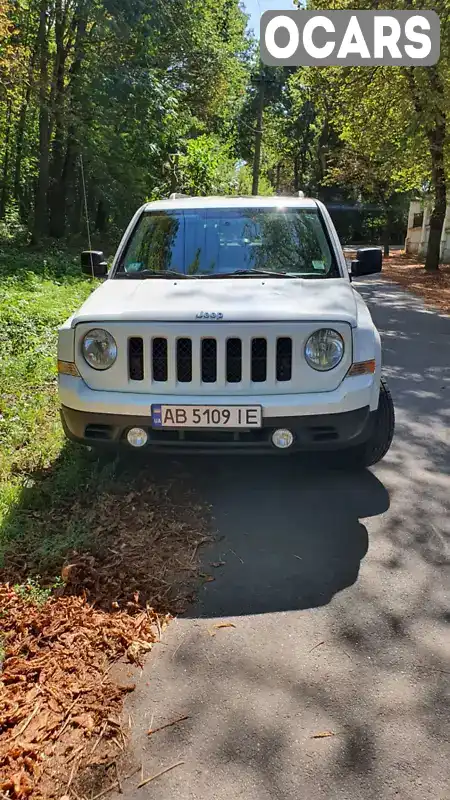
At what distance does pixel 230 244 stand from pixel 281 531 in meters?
2.24

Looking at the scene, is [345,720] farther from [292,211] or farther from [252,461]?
[292,211]

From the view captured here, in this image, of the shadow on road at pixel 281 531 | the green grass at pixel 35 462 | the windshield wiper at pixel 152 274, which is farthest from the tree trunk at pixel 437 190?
the shadow on road at pixel 281 531

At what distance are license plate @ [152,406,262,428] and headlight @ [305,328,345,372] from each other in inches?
17.4

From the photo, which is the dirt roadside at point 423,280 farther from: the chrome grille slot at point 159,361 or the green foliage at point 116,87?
the chrome grille slot at point 159,361

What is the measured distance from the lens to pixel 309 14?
53.6 feet

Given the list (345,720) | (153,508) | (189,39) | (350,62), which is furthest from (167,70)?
(345,720)

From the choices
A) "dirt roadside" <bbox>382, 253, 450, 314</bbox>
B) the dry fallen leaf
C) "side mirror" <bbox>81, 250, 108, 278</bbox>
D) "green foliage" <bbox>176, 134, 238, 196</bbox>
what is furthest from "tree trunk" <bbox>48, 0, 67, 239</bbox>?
the dry fallen leaf

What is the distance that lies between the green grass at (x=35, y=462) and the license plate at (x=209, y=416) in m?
0.76

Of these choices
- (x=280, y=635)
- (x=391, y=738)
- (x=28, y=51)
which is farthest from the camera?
(x=28, y=51)

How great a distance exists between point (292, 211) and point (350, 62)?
13481 millimetres

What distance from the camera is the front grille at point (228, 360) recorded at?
3.87 metres

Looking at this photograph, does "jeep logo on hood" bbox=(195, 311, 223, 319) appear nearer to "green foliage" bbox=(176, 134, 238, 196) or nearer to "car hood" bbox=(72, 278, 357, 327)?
"car hood" bbox=(72, 278, 357, 327)

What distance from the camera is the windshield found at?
4.85 meters

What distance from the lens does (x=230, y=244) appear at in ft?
16.5
